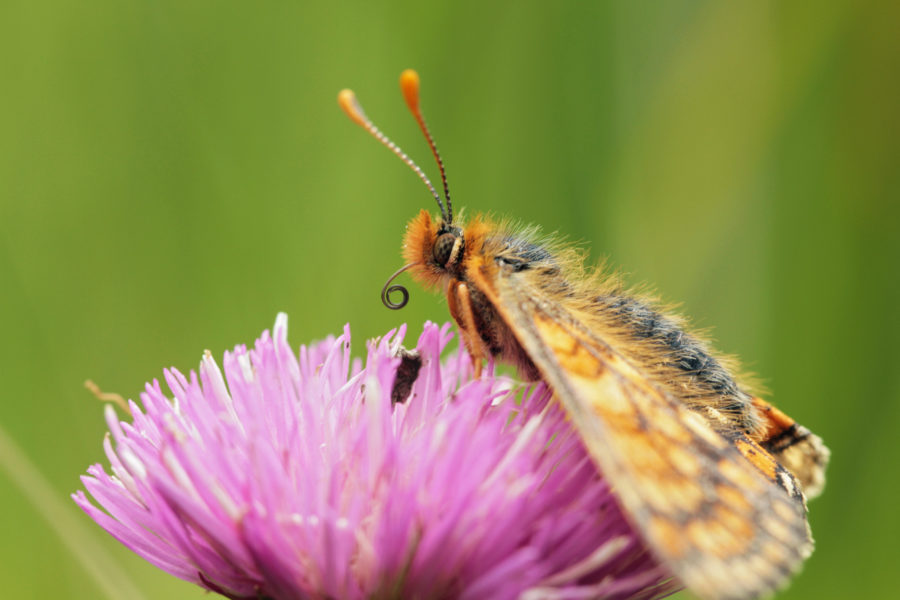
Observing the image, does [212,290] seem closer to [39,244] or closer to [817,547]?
[39,244]

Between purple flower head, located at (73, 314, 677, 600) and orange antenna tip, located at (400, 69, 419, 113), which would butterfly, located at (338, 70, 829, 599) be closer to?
orange antenna tip, located at (400, 69, 419, 113)

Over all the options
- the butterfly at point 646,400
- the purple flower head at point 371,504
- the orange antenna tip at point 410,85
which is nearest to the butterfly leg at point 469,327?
the butterfly at point 646,400

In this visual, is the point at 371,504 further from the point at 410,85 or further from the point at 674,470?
the point at 410,85

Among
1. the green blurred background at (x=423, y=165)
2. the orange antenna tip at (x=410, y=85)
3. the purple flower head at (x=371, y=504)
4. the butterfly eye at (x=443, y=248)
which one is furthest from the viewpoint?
the green blurred background at (x=423, y=165)

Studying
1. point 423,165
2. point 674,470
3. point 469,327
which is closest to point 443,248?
point 469,327

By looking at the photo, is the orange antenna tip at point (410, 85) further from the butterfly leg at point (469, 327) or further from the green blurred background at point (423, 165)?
the green blurred background at point (423, 165)

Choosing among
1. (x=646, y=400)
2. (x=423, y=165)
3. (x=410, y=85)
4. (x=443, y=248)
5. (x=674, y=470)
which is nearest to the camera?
(x=674, y=470)
